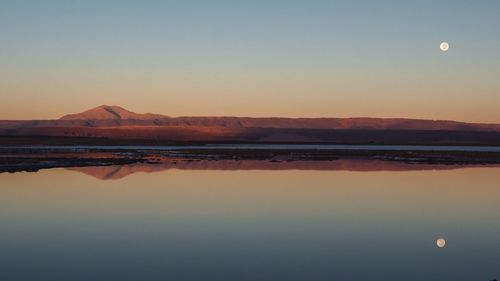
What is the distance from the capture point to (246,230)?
12.9m

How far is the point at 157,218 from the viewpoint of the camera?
A: 14523 millimetres

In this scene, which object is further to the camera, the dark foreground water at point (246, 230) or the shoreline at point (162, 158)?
the shoreline at point (162, 158)

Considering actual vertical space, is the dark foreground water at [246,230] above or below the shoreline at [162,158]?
below

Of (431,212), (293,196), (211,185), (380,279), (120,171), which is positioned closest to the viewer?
(380,279)

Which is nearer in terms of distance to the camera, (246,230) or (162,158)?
(246,230)

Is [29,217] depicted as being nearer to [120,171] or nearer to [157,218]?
[157,218]

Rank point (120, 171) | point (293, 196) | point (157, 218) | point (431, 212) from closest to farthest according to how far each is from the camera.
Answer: point (157, 218) → point (431, 212) → point (293, 196) → point (120, 171)

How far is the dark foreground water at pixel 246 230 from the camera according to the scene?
942cm

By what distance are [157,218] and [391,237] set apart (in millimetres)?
5617

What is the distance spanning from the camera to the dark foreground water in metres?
9.42

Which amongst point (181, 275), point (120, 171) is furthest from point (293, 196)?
point (120, 171)

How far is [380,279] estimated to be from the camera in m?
8.91

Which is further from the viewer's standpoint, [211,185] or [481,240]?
[211,185]

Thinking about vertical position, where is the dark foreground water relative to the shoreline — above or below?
below
